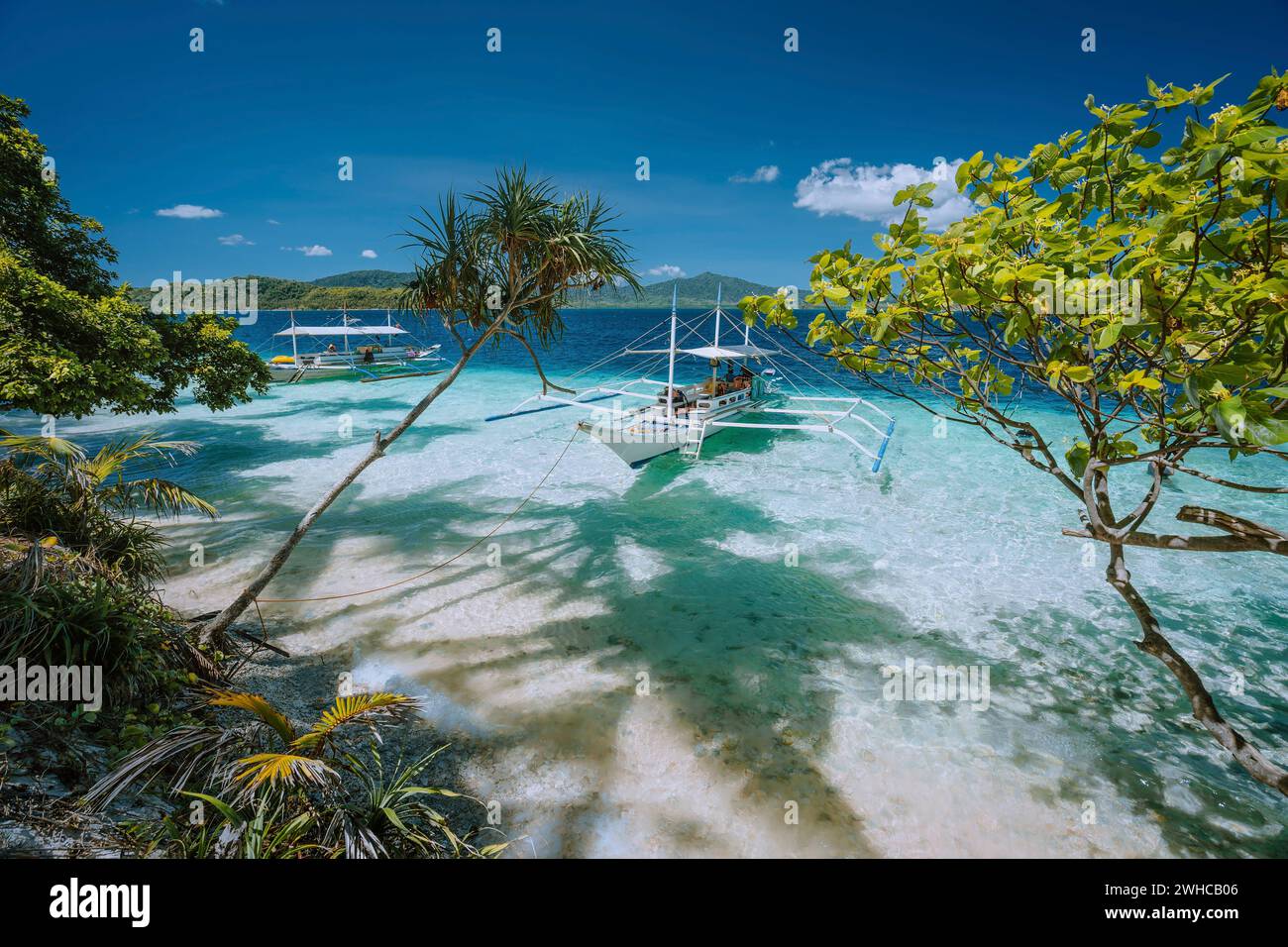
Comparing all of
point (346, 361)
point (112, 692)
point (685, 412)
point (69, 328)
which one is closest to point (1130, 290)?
point (112, 692)

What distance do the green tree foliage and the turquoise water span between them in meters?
2.77

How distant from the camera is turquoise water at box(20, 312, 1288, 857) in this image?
14.1 feet

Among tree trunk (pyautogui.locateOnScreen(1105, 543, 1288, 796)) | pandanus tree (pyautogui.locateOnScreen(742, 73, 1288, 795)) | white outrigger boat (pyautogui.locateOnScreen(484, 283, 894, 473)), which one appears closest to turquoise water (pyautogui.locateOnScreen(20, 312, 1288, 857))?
white outrigger boat (pyautogui.locateOnScreen(484, 283, 894, 473))

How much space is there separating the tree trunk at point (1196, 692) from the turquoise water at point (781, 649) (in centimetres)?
192

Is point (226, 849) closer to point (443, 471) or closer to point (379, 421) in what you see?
point (443, 471)

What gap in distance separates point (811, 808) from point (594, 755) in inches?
74.4

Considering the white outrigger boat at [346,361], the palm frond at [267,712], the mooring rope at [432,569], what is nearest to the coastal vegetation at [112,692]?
the palm frond at [267,712]

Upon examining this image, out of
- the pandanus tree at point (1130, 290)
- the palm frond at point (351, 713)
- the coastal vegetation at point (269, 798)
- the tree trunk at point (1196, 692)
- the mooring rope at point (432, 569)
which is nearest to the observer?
the pandanus tree at point (1130, 290)

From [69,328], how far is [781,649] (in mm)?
9950

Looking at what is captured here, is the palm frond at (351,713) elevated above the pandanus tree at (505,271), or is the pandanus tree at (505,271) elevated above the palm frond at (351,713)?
the pandanus tree at (505,271)

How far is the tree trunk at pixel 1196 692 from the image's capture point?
2670 mm

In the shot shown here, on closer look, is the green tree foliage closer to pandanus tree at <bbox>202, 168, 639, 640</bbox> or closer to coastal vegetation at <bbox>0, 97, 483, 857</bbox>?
coastal vegetation at <bbox>0, 97, 483, 857</bbox>

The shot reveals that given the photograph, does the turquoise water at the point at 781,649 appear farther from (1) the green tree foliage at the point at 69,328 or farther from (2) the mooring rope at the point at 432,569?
(1) the green tree foliage at the point at 69,328

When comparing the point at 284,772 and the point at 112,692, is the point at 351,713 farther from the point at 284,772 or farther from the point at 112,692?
the point at 112,692
